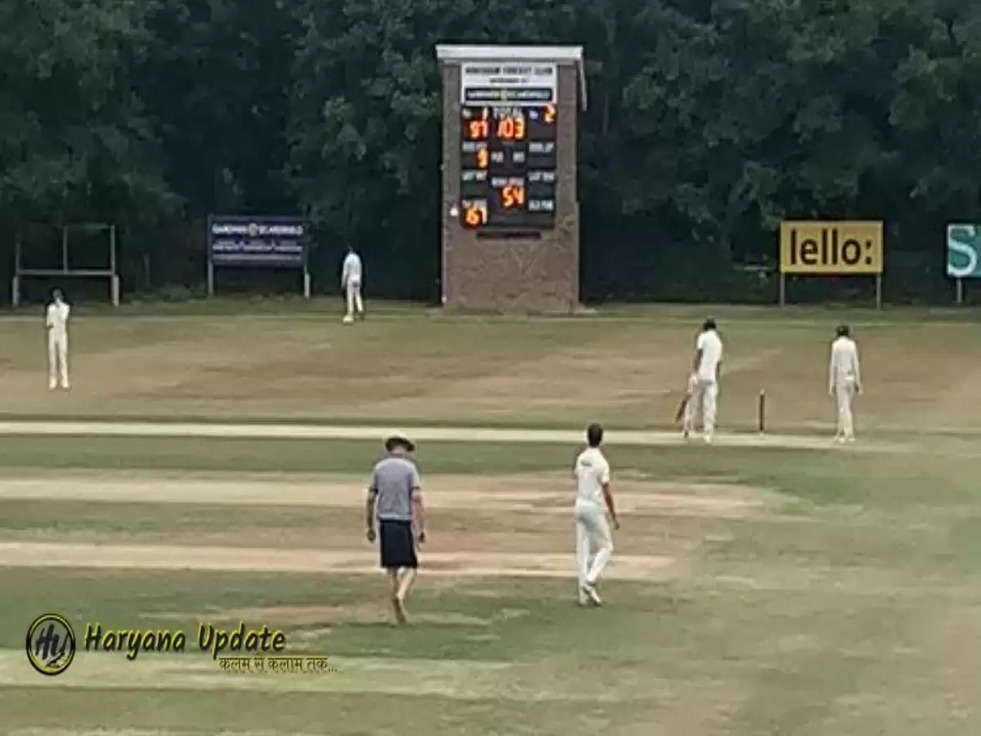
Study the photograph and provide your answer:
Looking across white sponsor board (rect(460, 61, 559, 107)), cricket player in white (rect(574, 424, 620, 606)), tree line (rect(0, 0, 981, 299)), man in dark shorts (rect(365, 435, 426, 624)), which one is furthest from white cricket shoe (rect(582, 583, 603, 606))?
tree line (rect(0, 0, 981, 299))

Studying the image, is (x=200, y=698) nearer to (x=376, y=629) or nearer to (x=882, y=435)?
(x=376, y=629)

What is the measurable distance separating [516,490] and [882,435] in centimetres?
891

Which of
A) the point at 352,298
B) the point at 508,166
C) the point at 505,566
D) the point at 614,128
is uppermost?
the point at 614,128

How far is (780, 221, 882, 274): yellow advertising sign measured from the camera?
210ft

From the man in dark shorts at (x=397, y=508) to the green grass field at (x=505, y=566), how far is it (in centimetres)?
60

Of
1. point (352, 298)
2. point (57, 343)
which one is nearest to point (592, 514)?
point (57, 343)

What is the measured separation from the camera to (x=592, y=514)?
1670 centimetres

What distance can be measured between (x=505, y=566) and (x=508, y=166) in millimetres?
36889

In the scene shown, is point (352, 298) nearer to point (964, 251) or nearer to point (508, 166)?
point (508, 166)

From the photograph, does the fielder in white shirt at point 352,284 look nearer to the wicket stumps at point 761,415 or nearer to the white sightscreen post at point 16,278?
the white sightscreen post at point 16,278

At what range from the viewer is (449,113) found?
5656 centimetres

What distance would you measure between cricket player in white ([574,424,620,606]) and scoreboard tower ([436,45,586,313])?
125ft

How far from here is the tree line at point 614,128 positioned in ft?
209

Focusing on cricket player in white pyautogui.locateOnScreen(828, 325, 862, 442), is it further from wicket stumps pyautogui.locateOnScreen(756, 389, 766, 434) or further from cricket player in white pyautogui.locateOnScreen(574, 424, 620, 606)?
cricket player in white pyautogui.locateOnScreen(574, 424, 620, 606)
